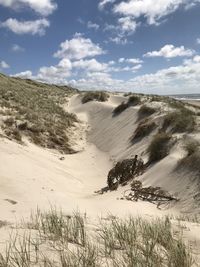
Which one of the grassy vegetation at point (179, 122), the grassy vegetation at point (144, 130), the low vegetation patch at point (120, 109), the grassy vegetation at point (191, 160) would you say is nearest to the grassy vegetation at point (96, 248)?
the grassy vegetation at point (191, 160)

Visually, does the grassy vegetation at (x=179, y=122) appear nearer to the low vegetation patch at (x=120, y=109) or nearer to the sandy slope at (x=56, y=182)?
the sandy slope at (x=56, y=182)

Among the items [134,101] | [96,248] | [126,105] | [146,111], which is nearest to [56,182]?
[96,248]

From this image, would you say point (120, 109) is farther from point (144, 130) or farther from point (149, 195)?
point (149, 195)

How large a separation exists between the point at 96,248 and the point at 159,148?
939 centimetres

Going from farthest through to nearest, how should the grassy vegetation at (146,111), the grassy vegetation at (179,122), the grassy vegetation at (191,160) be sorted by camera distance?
the grassy vegetation at (146,111)
the grassy vegetation at (179,122)
the grassy vegetation at (191,160)

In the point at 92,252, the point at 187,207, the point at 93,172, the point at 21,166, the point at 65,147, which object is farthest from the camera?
the point at 65,147

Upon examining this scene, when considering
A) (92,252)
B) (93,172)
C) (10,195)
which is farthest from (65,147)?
(92,252)

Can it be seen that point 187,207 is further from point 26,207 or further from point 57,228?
point 57,228

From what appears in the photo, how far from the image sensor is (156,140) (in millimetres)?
14000

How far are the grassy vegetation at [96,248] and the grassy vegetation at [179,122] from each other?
1039 centimetres

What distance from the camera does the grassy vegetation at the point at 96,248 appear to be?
394 cm

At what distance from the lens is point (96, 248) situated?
4.46m

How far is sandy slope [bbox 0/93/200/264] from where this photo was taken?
8.52 metres

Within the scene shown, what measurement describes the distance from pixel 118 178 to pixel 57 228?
26.9 feet
